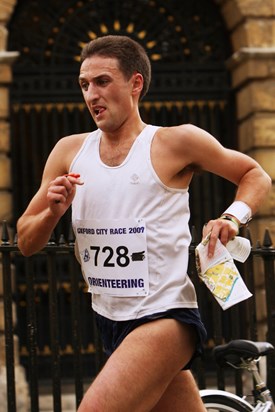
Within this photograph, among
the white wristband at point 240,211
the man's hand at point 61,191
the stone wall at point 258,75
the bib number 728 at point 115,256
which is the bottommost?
the bib number 728 at point 115,256

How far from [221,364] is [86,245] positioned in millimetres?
912

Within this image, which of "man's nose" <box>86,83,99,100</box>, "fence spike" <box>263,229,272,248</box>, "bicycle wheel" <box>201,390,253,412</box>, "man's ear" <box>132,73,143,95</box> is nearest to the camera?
"man's nose" <box>86,83,99,100</box>

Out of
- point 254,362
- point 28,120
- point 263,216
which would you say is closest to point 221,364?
point 254,362

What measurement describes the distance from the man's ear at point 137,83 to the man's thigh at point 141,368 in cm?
80

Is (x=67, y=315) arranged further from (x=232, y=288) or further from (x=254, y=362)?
(x=232, y=288)

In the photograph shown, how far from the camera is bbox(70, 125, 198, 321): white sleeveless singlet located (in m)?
3.35

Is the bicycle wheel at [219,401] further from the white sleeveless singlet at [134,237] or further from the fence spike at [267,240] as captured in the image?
the fence spike at [267,240]

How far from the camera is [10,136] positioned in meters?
9.35

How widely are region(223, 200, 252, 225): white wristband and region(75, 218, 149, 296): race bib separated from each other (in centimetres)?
32

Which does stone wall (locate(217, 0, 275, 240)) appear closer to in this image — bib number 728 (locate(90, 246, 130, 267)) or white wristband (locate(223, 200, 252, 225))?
white wristband (locate(223, 200, 252, 225))

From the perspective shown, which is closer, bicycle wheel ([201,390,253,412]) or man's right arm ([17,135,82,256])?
man's right arm ([17,135,82,256])

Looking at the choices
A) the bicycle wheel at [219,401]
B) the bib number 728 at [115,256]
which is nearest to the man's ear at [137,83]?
the bib number 728 at [115,256]

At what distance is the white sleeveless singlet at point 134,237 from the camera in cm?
335

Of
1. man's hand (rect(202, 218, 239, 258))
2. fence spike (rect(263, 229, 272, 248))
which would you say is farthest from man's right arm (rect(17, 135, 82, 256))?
fence spike (rect(263, 229, 272, 248))
